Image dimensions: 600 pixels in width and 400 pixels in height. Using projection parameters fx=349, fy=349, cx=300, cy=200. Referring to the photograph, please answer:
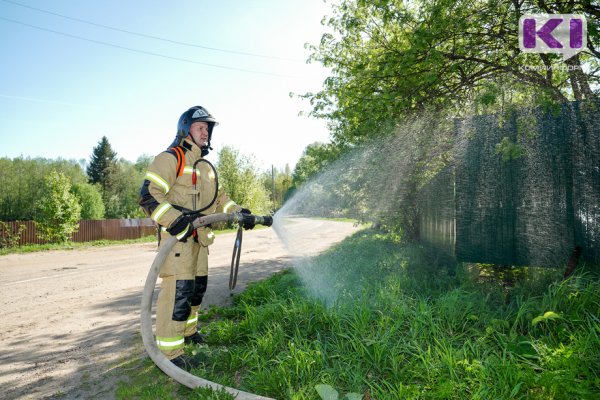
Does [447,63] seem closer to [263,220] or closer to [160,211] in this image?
[263,220]

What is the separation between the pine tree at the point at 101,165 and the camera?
5232 cm

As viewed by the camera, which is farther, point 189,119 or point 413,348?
point 189,119

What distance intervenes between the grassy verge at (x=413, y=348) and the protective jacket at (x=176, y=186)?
1360 millimetres

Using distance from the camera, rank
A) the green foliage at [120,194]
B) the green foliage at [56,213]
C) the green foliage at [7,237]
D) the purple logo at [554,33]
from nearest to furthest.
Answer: the purple logo at [554,33]
the green foliage at [7,237]
the green foliage at [56,213]
the green foliage at [120,194]

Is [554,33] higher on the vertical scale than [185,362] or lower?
higher

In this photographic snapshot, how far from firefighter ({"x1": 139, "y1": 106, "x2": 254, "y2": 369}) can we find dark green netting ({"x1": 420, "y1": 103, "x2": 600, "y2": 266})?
3143mm

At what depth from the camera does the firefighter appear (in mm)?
3172

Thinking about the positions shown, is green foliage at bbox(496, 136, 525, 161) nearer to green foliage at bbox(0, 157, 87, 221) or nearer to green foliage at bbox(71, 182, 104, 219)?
green foliage at bbox(71, 182, 104, 219)

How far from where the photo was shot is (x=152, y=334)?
10.0ft

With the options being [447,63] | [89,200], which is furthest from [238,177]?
[89,200]

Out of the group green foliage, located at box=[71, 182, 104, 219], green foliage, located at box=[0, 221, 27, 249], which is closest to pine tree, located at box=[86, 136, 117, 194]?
green foliage, located at box=[71, 182, 104, 219]

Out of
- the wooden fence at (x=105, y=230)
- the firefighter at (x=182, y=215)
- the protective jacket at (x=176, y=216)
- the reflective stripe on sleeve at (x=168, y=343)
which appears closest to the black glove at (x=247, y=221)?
the firefighter at (x=182, y=215)

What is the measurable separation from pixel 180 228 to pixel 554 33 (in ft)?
18.1

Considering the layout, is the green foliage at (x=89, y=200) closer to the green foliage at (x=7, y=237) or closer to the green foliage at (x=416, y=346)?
the green foliage at (x=7, y=237)
